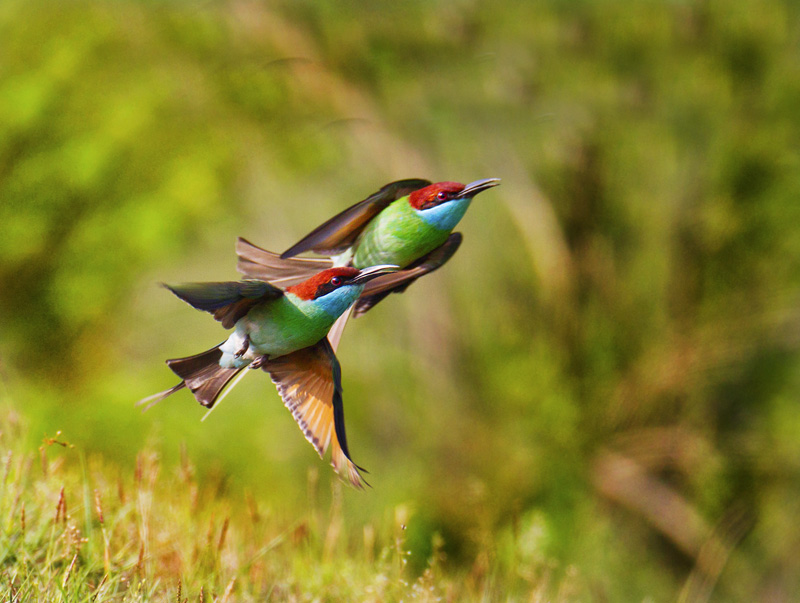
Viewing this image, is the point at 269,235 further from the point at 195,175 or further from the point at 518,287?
the point at 518,287

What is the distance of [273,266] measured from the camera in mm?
1039

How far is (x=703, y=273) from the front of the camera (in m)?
5.16

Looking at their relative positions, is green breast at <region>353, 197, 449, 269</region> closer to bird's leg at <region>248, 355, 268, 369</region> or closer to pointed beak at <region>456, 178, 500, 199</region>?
pointed beak at <region>456, 178, 500, 199</region>

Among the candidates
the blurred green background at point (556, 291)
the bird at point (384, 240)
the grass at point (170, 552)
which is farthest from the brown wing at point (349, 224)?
the blurred green background at point (556, 291)

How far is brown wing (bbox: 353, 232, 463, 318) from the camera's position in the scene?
100cm

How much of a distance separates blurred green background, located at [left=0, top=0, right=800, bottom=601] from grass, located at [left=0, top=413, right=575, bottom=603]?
7.10ft

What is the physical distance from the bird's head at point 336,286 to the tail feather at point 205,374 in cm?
15

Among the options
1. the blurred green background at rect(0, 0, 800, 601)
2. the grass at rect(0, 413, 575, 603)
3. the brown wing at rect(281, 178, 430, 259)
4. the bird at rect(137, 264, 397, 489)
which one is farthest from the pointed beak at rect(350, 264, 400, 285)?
the blurred green background at rect(0, 0, 800, 601)

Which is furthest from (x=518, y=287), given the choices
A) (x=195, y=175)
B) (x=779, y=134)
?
(x=195, y=175)

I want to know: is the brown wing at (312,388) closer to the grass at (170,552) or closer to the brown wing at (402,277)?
the brown wing at (402,277)

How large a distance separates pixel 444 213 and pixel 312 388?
29 cm

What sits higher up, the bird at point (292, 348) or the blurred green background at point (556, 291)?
the bird at point (292, 348)

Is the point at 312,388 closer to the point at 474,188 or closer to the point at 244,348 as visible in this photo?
the point at 244,348

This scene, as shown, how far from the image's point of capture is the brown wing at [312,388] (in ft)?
3.21
